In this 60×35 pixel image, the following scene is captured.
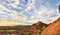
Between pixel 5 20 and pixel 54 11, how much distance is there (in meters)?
1.40

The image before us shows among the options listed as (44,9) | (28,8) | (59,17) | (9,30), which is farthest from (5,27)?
(59,17)

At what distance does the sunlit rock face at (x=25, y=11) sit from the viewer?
492 cm

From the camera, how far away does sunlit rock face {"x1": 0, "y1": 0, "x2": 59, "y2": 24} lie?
4918mm

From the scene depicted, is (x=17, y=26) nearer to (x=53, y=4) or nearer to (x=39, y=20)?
(x=39, y=20)

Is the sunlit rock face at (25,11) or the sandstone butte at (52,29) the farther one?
the sunlit rock face at (25,11)

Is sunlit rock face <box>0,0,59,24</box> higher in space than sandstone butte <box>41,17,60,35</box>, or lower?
higher

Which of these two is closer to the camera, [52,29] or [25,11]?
[52,29]

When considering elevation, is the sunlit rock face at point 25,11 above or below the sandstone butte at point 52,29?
above

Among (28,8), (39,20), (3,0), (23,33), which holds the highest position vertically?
(3,0)

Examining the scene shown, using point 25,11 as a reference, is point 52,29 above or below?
below

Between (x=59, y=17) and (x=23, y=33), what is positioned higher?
(x=59, y=17)

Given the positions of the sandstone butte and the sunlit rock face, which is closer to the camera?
the sandstone butte

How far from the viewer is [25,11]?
5.02m

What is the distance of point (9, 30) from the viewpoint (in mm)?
4859
